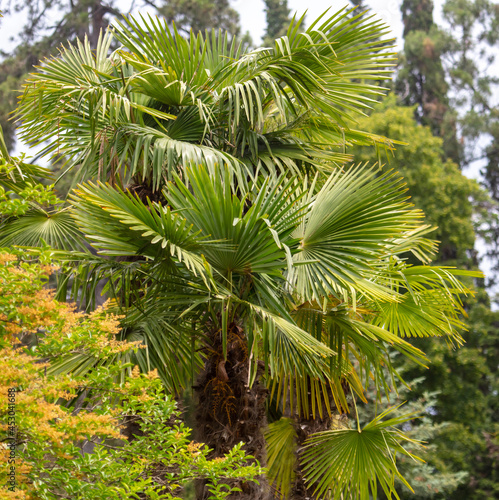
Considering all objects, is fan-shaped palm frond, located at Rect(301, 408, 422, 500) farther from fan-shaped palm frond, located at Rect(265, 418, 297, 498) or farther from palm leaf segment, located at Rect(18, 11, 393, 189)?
palm leaf segment, located at Rect(18, 11, 393, 189)

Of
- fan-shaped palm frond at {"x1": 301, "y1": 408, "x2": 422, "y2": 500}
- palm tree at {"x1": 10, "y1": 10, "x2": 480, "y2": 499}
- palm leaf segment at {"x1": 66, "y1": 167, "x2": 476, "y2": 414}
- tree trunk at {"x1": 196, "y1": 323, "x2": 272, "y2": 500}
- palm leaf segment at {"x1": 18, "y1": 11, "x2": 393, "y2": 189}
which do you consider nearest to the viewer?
palm leaf segment at {"x1": 66, "y1": 167, "x2": 476, "y2": 414}

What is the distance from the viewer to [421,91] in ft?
63.1

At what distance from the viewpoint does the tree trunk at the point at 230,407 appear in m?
3.74

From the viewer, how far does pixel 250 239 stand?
137 inches

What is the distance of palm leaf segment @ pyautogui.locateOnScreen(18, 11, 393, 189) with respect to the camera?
13.8 ft

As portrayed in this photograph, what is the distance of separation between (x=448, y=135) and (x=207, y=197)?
53.7ft

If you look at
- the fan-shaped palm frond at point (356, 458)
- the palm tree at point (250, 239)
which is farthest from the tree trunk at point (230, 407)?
the fan-shaped palm frond at point (356, 458)

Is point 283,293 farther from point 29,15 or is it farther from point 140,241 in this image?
point 29,15

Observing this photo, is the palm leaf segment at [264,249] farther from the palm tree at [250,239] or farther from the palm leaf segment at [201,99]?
the palm leaf segment at [201,99]

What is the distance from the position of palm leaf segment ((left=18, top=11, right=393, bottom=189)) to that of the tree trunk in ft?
4.11

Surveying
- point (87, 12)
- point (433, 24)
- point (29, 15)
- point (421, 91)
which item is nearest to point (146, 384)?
point (87, 12)

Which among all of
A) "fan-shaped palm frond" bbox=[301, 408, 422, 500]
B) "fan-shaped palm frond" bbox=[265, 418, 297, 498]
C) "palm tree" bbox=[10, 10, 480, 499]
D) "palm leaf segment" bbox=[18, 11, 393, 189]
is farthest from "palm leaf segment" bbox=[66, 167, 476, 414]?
"fan-shaped palm frond" bbox=[265, 418, 297, 498]

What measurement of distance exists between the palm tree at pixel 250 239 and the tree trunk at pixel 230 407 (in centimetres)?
1

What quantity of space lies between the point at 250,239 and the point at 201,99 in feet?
5.54
